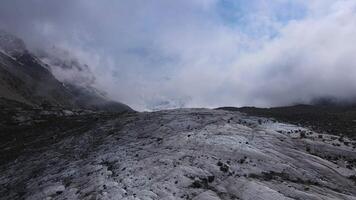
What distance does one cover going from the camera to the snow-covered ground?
41094 mm

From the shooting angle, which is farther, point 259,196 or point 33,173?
point 33,173

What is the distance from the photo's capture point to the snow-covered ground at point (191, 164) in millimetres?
41094

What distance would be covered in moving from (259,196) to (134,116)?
131ft

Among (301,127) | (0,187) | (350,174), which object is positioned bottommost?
(0,187)

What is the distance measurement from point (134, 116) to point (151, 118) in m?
6.53

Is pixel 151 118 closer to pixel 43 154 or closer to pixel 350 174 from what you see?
pixel 43 154

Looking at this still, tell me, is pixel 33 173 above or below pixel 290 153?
below

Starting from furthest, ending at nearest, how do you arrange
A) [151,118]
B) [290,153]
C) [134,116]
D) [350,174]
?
[134,116], [151,118], [290,153], [350,174]

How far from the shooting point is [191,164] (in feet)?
152

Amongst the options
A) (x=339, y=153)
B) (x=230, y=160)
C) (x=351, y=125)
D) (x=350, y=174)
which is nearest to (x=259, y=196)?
(x=230, y=160)

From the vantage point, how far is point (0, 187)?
169ft

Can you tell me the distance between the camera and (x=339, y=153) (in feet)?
174

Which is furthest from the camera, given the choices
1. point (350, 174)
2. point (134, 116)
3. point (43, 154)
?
point (134, 116)

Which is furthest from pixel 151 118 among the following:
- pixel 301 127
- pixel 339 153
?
pixel 339 153
